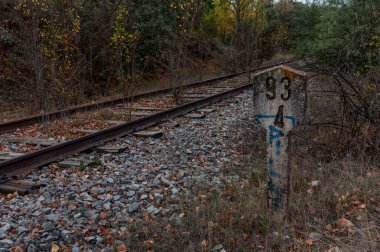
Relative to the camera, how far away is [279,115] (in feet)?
13.2

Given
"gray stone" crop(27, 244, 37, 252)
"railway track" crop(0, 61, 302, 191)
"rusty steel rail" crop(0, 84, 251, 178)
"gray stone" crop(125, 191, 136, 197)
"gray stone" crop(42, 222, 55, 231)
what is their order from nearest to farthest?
"gray stone" crop(27, 244, 37, 252) → "gray stone" crop(42, 222, 55, 231) → "gray stone" crop(125, 191, 136, 197) → "rusty steel rail" crop(0, 84, 251, 178) → "railway track" crop(0, 61, 302, 191)

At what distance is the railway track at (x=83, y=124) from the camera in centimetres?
595

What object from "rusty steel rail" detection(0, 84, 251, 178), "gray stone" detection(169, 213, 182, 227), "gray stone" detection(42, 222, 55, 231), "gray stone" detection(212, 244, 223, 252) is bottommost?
"gray stone" detection(212, 244, 223, 252)

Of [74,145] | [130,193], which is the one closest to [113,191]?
[130,193]

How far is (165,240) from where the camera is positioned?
12.7 feet

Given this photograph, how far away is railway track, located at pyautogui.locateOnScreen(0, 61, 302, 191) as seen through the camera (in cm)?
595

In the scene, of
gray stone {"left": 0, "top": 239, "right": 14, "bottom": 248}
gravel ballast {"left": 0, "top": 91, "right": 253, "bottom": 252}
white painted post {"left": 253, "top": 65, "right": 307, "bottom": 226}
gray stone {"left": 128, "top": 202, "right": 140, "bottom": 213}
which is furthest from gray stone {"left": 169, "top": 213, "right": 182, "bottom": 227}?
gray stone {"left": 0, "top": 239, "right": 14, "bottom": 248}

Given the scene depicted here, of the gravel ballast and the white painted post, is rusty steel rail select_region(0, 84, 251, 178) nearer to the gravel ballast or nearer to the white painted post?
the gravel ballast

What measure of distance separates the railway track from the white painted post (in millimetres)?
3397

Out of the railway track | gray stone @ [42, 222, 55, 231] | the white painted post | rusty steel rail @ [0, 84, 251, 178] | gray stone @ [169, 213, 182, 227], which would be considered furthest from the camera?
the railway track

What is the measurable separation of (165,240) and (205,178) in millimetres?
1774

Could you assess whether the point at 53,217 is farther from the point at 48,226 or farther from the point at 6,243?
the point at 6,243

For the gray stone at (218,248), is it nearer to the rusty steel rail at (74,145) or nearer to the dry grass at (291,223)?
the dry grass at (291,223)

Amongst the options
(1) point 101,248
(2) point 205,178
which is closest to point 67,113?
Result: (2) point 205,178
